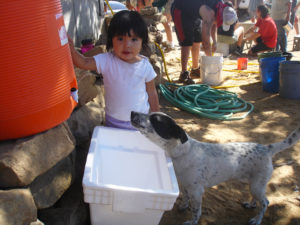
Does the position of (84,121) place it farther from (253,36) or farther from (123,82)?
(253,36)

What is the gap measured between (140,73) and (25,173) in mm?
1269

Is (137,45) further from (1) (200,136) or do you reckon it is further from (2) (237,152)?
(1) (200,136)

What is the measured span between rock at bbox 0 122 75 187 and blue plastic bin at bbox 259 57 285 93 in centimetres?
515

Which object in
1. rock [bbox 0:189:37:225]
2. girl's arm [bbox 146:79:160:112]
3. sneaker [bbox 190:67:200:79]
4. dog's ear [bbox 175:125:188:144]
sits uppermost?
girl's arm [bbox 146:79:160:112]

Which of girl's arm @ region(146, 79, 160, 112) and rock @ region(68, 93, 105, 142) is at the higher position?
girl's arm @ region(146, 79, 160, 112)

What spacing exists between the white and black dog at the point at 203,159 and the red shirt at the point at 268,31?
21.7 feet

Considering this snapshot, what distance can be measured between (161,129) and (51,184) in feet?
2.96

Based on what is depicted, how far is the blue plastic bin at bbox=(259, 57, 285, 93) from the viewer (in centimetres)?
592

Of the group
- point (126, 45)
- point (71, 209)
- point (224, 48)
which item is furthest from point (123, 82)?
point (224, 48)

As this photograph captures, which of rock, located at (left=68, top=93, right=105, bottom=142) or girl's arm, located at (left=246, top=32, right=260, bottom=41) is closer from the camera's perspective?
rock, located at (left=68, top=93, right=105, bottom=142)

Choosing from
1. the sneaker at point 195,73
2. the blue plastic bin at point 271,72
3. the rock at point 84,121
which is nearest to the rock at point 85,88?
the rock at point 84,121

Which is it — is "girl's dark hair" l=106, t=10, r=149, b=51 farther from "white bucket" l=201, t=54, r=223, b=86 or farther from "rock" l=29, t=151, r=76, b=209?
"white bucket" l=201, t=54, r=223, b=86

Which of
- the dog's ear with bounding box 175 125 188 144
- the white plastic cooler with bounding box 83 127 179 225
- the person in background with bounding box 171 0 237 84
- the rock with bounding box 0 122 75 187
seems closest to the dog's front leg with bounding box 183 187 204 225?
the white plastic cooler with bounding box 83 127 179 225

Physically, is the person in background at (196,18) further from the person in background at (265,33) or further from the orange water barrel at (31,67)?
the orange water barrel at (31,67)
